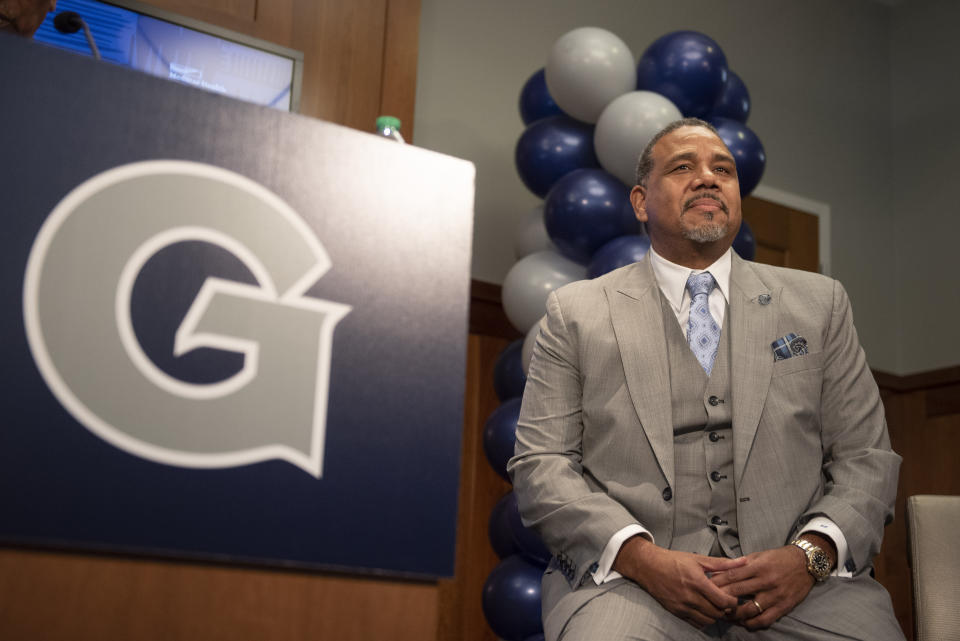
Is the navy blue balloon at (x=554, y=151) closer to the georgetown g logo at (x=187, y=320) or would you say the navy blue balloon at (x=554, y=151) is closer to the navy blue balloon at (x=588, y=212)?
the navy blue balloon at (x=588, y=212)

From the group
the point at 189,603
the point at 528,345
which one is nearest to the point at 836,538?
the point at 189,603

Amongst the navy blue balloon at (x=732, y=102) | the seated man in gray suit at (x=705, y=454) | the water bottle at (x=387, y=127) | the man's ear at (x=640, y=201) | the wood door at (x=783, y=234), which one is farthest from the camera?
the wood door at (x=783, y=234)

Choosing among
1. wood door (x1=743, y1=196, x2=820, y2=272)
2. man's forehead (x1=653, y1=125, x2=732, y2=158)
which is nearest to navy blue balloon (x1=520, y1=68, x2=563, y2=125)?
man's forehead (x1=653, y1=125, x2=732, y2=158)

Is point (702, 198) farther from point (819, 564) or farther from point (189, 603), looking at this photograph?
point (189, 603)

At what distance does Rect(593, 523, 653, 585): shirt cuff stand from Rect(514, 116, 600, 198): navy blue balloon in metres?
1.81

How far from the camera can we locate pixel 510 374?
3062 millimetres

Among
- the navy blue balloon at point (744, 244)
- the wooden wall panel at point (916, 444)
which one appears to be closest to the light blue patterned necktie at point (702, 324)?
the navy blue balloon at point (744, 244)

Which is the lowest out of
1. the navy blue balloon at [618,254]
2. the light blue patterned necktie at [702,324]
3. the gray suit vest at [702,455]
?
the gray suit vest at [702,455]

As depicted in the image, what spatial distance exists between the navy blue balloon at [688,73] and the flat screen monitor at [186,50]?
113cm

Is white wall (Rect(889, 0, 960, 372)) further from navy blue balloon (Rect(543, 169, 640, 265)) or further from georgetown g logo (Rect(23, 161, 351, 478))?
georgetown g logo (Rect(23, 161, 351, 478))

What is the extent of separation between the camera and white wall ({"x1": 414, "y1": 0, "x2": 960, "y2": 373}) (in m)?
3.88

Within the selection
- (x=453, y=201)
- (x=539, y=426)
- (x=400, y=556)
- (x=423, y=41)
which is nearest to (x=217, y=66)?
(x=423, y=41)

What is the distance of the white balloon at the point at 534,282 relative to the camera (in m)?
2.99

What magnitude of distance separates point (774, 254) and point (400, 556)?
159 inches
